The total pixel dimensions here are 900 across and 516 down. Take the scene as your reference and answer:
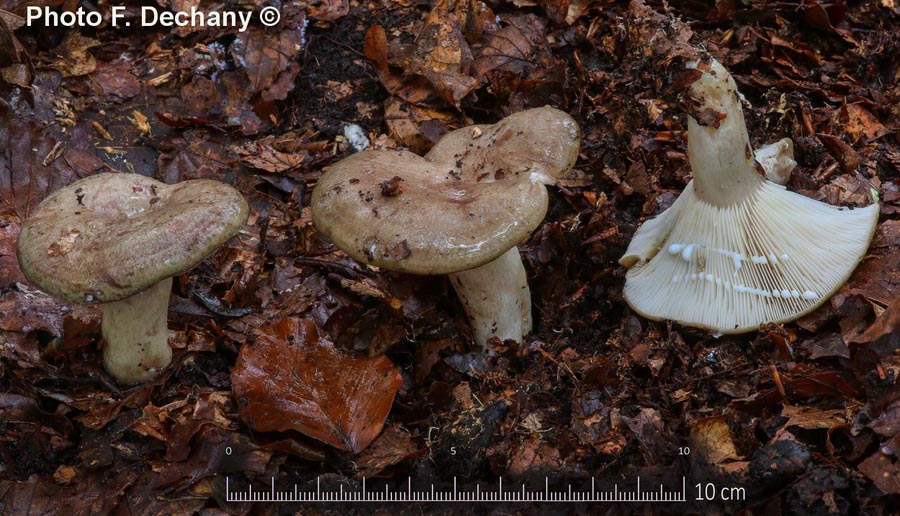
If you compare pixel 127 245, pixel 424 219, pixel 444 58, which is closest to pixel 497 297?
pixel 424 219

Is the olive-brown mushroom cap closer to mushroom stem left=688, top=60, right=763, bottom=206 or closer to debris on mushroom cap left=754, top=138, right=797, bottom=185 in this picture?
mushroom stem left=688, top=60, right=763, bottom=206

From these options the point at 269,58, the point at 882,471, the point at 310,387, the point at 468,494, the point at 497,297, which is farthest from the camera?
the point at 269,58

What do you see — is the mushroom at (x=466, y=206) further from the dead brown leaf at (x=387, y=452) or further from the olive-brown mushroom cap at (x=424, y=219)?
the dead brown leaf at (x=387, y=452)

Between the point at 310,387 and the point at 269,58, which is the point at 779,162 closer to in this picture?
the point at 310,387

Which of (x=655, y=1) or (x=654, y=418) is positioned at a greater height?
(x=655, y=1)

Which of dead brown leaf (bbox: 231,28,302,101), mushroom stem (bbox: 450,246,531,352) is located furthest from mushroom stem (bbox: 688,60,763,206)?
dead brown leaf (bbox: 231,28,302,101)

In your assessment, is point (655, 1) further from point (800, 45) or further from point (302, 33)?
point (302, 33)

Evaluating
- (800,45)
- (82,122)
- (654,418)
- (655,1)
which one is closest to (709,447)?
(654,418)
